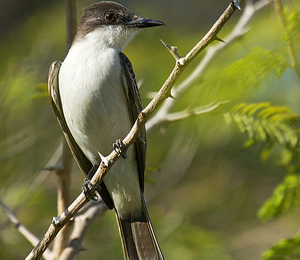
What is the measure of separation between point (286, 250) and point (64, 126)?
2273 millimetres

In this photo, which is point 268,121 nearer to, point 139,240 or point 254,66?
point 254,66

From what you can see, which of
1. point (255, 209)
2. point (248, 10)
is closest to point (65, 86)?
point (248, 10)

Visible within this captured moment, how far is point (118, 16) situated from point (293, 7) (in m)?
1.63

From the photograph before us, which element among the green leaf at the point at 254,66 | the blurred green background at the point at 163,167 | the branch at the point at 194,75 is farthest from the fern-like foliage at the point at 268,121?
the branch at the point at 194,75

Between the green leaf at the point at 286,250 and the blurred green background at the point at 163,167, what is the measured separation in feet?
5.16

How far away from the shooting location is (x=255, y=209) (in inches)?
288

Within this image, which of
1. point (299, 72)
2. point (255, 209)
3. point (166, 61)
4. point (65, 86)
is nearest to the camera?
point (299, 72)

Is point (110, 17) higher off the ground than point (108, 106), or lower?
higher

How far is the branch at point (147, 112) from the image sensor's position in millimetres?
2717

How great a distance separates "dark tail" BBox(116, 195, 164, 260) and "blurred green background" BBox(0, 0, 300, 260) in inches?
29.2

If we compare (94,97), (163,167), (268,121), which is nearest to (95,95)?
(94,97)

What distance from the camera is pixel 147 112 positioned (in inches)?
121

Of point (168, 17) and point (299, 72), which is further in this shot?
point (168, 17)

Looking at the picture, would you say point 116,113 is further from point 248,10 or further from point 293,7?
point 248,10
